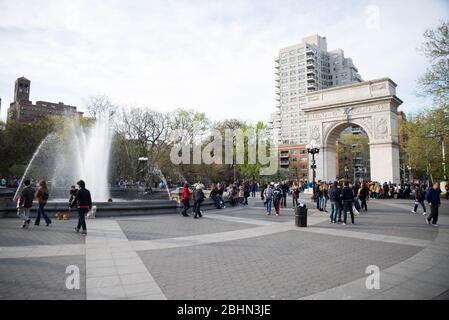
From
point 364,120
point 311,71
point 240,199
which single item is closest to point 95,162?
point 240,199

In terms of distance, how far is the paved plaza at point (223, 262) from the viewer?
15.3 feet

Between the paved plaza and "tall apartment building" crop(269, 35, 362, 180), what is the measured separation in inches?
Result: 3814

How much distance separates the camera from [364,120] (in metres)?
33.3

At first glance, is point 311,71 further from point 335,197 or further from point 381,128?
point 335,197

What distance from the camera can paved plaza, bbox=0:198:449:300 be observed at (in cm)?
466

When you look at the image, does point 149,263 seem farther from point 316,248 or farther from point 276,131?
point 276,131

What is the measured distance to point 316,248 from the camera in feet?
25.3

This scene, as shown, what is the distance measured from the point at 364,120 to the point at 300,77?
282 feet

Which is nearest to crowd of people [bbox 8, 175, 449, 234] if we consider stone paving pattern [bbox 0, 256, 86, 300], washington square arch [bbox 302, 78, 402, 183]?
stone paving pattern [bbox 0, 256, 86, 300]

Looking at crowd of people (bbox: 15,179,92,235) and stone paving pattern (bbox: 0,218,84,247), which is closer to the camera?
stone paving pattern (bbox: 0,218,84,247)

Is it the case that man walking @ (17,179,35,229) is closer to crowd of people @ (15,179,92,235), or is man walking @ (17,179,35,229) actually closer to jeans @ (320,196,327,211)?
crowd of people @ (15,179,92,235)

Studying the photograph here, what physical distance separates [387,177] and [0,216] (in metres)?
34.7
